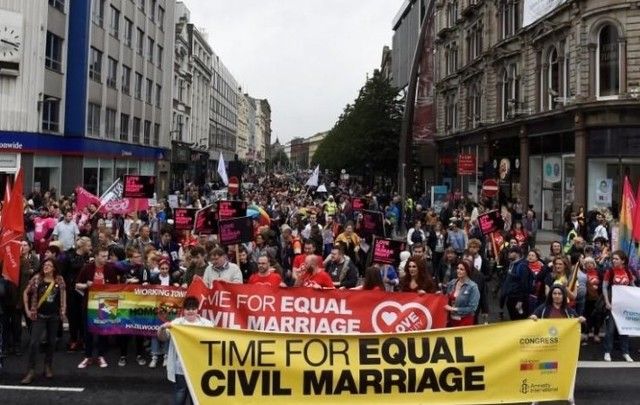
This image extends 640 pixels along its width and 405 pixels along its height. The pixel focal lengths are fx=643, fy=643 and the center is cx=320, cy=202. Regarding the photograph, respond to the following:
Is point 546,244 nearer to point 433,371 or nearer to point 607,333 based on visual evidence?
point 607,333

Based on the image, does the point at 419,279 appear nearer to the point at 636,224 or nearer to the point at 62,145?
the point at 636,224

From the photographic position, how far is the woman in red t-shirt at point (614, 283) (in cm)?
1009

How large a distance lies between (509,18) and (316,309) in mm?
30528

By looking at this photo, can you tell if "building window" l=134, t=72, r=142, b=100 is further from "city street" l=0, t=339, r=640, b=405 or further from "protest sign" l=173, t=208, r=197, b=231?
"city street" l=0, t=339, r=640, b=405

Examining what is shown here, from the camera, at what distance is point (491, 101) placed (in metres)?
37.3

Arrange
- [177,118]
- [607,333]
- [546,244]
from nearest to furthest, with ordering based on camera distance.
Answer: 1. [607,333]
2. [546,244]
3. [177,118]

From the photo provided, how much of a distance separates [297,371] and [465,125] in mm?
37992

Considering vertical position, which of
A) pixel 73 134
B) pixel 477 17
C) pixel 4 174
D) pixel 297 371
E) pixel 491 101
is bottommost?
pixel 297 371

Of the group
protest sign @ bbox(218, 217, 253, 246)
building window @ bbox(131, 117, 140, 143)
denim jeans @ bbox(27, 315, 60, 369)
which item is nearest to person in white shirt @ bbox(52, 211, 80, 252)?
protest sign @ bbox(218, 217, 253, 246)

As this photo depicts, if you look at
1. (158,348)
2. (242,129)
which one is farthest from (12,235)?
(242,129)

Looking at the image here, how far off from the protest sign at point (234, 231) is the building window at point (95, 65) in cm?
2920

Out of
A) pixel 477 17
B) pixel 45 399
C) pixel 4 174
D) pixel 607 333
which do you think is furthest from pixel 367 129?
pixel 45 399

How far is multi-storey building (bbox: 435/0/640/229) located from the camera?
2520 centimetres

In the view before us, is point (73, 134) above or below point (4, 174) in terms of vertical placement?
above
